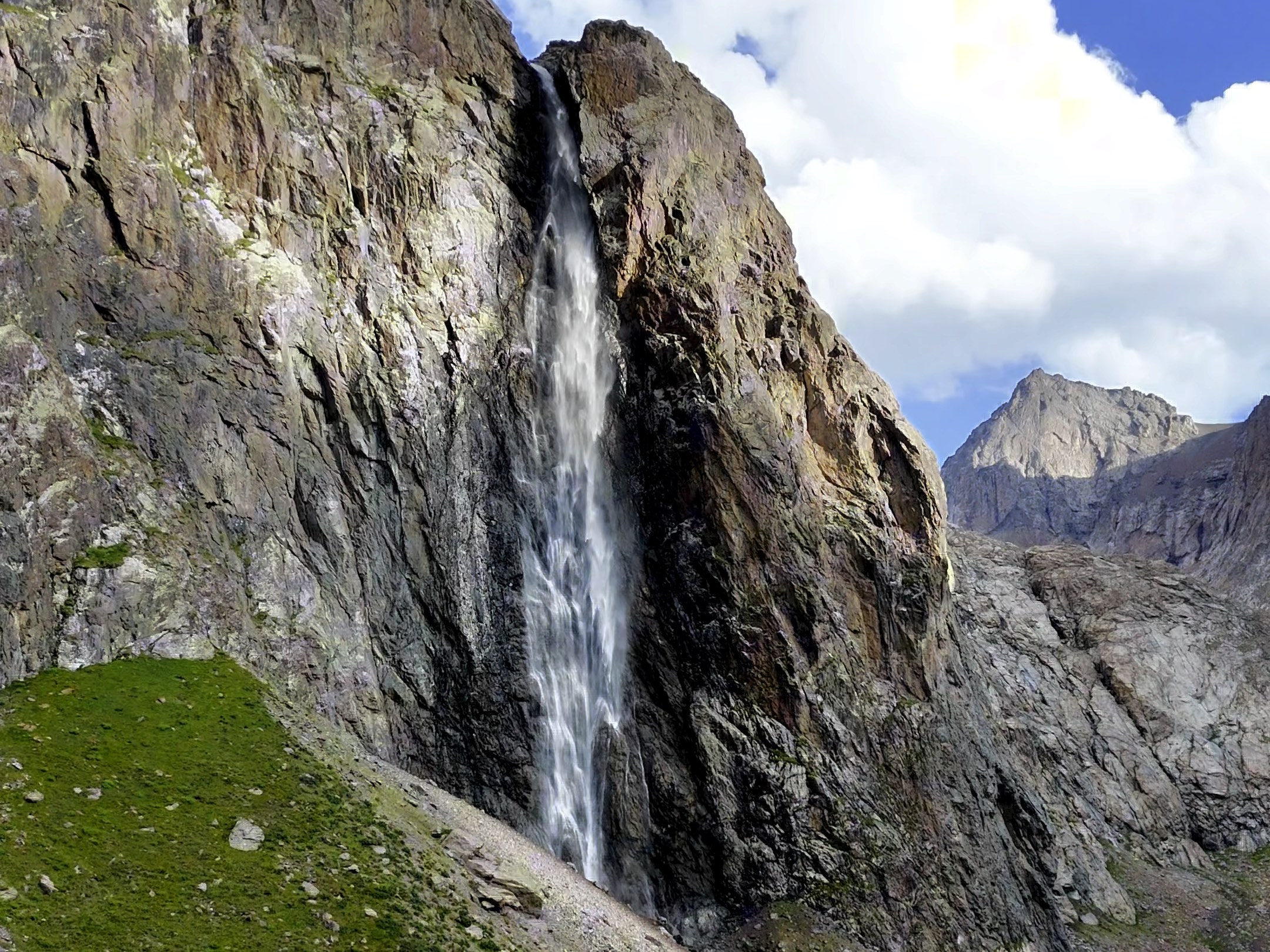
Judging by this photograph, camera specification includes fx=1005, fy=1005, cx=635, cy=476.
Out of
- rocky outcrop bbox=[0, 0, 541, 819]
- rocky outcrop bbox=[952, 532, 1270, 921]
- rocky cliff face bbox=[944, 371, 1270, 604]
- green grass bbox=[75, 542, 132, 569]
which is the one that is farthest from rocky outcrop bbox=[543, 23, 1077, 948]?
rocky cliff face bbox=[944, 371, 1270, 604]

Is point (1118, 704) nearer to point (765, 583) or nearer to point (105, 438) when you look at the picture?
point (765, 583)

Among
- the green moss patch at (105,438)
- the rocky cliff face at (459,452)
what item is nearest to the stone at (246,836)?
the rocky cliff face at (459,452)

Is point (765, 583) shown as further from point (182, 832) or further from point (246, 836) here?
point (182, 832)

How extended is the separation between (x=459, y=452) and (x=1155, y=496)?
14316 cm

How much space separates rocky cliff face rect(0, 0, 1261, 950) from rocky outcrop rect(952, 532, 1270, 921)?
360 centimetres

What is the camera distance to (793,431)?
58469 mm

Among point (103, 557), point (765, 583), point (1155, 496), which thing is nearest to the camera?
point (103, 557)

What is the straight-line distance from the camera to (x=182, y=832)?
31.6 meters

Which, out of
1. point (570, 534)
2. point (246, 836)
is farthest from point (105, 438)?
point (570, 534)

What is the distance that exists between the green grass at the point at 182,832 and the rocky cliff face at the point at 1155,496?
107 metres

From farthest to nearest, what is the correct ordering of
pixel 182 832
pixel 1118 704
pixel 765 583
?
1. pixel 1118 704
2. pixel 765 583
3. pixel 182 832

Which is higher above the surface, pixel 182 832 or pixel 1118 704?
pixel 1118 704

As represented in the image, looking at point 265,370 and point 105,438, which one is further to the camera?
point 265,370

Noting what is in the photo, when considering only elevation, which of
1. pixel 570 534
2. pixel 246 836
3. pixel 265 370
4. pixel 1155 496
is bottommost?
pixel 246 836
